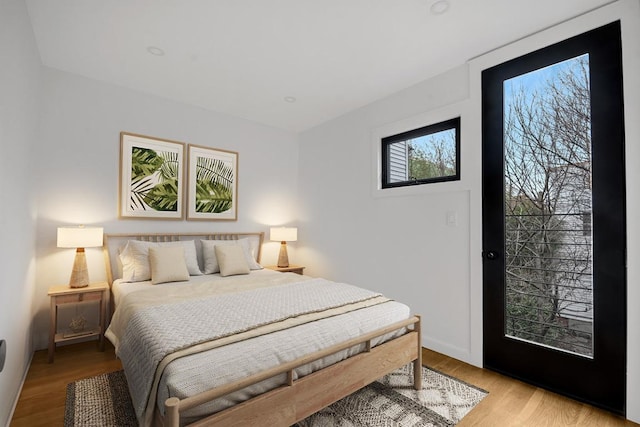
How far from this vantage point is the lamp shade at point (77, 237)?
2648 mm

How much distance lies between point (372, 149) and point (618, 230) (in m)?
2.21

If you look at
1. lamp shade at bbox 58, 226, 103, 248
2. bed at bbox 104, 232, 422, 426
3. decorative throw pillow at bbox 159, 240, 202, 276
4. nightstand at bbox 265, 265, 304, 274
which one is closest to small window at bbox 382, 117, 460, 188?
bed at bbox 104, 232, 422, 426

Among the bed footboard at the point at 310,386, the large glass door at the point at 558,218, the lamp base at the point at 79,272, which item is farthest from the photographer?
the lamp base at the point at 79,272

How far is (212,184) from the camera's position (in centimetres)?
382

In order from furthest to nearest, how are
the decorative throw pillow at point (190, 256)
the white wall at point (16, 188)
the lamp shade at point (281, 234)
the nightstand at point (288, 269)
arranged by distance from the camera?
1. the lamp shade at point (281, 234)
2. the nightstand at point (288, 269)
3. the decorative throw pillow at point (190, 256)
4. the white wall at point (16, 188)

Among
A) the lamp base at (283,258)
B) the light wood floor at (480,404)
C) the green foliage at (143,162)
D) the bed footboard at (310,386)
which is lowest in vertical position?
the light wood floor at (480,404)

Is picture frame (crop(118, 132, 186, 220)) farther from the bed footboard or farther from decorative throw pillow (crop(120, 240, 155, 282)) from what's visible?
the bed footboard

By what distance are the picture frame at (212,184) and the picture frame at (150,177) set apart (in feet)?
0.37

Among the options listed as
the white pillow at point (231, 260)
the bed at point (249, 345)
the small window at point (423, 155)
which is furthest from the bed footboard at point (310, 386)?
the white pillow at point (231, 260)

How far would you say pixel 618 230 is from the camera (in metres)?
1.92

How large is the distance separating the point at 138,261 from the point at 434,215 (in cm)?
290

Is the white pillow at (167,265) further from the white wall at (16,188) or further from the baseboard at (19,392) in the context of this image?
the baseboard at (19,392)

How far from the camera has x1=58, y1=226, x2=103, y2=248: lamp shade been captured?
265 cm

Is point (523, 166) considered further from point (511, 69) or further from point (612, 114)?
point (511, 69)
